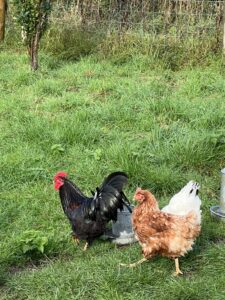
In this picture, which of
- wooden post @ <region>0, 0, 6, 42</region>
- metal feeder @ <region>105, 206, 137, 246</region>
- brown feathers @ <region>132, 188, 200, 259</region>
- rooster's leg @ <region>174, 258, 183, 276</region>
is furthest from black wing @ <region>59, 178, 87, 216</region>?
wooden post @ <region>0, 0, 6, 42</region>

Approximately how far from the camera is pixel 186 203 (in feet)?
12.4

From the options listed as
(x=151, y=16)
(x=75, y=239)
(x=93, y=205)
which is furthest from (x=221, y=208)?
(x=151, y=16)

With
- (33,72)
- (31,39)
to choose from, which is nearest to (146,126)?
(33,72)

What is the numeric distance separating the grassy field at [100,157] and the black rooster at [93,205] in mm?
161

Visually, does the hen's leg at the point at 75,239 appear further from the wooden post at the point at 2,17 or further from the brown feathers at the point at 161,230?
the wooden post at the point at 2,17

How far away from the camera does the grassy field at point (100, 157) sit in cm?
362

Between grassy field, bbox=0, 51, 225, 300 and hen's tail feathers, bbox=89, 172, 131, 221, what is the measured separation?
31 centimetres

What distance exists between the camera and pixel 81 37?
10000mm

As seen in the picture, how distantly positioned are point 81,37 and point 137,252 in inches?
265

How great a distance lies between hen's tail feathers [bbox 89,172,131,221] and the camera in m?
3.95

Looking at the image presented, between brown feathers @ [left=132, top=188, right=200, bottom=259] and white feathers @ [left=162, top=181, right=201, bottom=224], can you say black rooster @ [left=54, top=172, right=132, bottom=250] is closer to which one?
brown feathers @ [left=132, top=188, right=200, bottom=259]

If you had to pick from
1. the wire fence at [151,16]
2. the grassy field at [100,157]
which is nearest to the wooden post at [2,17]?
the wire fence at [151,16]

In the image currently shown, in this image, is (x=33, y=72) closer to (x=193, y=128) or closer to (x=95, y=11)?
(x=95, y=11)

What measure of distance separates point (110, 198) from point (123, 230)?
1.17ft
